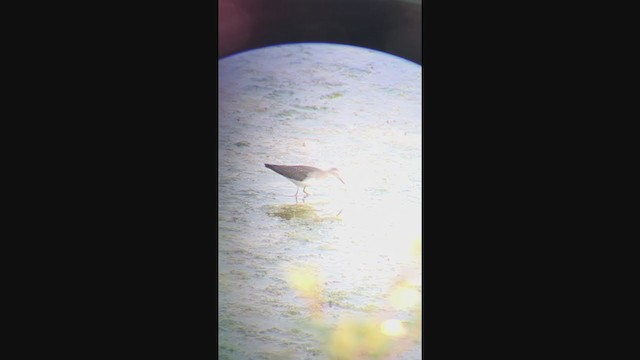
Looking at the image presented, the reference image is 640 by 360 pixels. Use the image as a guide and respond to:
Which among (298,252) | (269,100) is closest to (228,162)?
(269,100)

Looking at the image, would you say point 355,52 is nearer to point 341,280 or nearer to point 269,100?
point 269,100

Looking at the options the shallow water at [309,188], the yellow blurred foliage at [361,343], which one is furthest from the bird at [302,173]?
the yellow blurred foliage at [361,343]

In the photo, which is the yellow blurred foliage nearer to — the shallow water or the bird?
the shallow water

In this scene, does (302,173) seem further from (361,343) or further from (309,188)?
(361,343)

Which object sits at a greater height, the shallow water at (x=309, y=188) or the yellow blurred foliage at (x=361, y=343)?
the shallow water at (x=309, y=188)

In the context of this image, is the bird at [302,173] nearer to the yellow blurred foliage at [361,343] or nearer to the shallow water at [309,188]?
the shallow water at [309,188]

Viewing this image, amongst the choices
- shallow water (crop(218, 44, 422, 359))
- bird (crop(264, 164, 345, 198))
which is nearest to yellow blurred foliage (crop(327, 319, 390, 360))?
shallow water (crop(218, 44, 422, 359))
